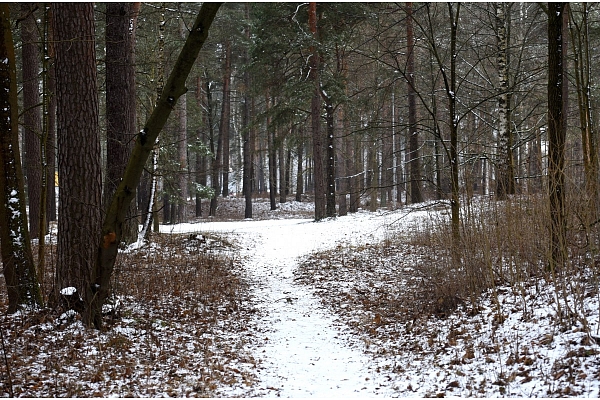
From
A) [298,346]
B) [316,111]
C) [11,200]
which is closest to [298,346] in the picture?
[298,346]

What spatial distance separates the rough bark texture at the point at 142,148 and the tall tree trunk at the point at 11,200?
108 centimetres

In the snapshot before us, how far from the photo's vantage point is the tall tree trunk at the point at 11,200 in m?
5.91

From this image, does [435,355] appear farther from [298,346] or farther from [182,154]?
[182,154]

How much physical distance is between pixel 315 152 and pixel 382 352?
44.8 ft

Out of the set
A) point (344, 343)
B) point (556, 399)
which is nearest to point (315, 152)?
point (344, 343)

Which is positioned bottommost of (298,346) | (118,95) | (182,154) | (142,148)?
(298,346)

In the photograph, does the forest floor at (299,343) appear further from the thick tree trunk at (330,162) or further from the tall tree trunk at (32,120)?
the thick tree trunk at (330,162)

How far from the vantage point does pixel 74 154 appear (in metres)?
6.13

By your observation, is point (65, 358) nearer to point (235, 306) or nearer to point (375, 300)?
point (235, 306)

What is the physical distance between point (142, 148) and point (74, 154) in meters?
1.51

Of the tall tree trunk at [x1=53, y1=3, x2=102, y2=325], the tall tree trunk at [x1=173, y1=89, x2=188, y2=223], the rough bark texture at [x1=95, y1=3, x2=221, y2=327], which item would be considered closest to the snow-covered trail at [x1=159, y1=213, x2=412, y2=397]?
the rough bark texture at [x1=95, y1=3, x2=221, y2=327]

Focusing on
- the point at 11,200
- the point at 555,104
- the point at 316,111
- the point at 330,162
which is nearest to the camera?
the point at 11,200

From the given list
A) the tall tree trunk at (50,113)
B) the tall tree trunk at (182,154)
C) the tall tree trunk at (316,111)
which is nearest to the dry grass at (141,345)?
the tall tree trunk at (50,113)

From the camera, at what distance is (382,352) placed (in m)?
5.76
